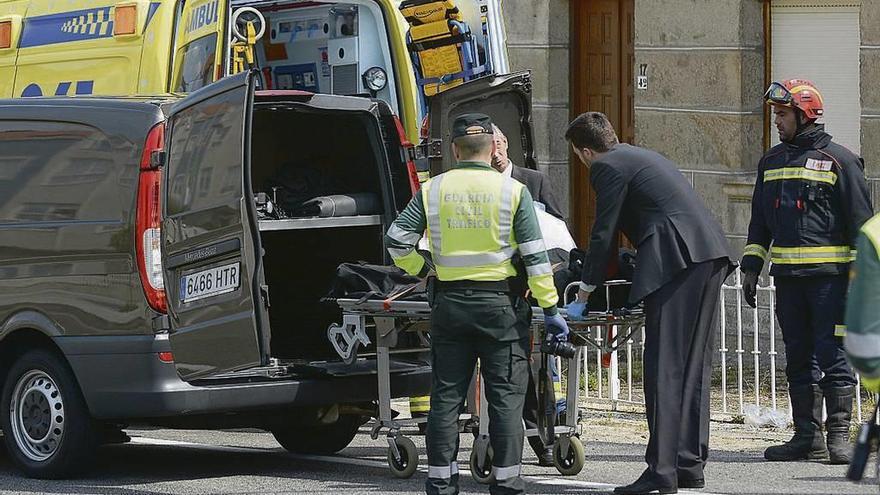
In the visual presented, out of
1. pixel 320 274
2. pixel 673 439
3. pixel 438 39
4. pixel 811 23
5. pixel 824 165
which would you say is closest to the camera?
pixel 673 439

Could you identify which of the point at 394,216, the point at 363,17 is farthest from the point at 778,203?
the point at 363,17

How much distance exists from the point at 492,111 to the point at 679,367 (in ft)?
7.80

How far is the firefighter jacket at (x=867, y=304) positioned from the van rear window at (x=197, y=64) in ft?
22.3

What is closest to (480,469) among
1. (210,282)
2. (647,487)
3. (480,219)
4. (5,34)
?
(647,487)

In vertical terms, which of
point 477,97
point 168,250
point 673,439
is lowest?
point 673,439

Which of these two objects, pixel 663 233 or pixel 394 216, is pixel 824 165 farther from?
pixel 394 216

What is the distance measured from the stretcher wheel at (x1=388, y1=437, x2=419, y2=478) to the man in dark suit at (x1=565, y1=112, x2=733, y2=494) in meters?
1.06

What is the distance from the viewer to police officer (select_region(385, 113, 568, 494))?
311 inches

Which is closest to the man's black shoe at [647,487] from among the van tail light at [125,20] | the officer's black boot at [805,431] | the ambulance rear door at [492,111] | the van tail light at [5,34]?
the officer's black boot at [805,431]

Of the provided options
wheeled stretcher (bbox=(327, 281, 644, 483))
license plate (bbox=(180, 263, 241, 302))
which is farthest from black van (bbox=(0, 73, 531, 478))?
wheeled stretcher (bbox=(327, 281, 644, 483))

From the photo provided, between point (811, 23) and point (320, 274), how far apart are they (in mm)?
5410

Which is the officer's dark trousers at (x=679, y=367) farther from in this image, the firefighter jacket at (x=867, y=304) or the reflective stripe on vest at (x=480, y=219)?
the firefighter jacket at (x=867, y=304)

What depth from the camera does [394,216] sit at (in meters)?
9.70

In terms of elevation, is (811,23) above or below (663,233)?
above
